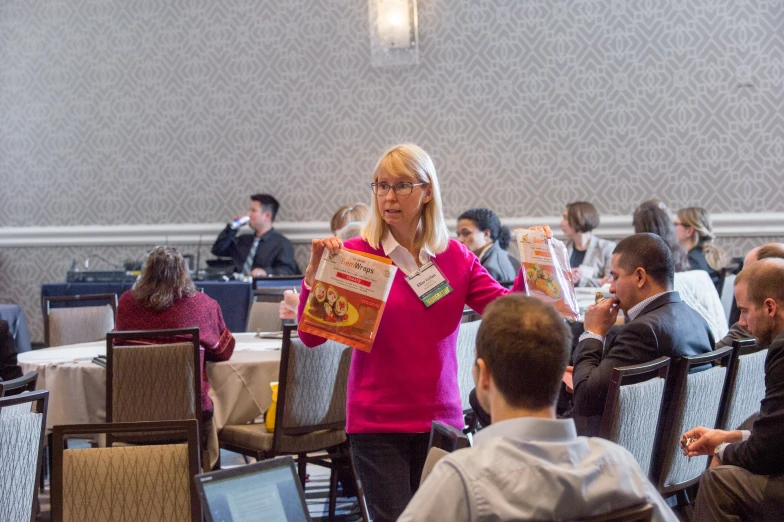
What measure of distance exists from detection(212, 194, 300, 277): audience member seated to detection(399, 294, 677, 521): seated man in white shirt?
6283mm

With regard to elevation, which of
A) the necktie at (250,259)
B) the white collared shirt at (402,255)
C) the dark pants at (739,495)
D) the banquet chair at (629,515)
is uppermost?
the white collared shirt at (402,255)

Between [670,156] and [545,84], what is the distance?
114 centimetres

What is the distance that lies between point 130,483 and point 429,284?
0.88 metres

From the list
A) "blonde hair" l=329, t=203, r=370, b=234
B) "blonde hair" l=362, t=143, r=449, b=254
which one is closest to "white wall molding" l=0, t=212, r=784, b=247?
"blonde hair" l=329, t=203, r=370, b=234

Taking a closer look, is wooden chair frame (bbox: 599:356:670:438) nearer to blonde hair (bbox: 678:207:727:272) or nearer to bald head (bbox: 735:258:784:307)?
bald head (bbox: 735:258:784:307)

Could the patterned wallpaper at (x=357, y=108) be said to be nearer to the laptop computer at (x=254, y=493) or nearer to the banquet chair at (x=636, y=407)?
the banquet chair at (x=636, y=407)

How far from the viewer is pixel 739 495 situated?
257cm

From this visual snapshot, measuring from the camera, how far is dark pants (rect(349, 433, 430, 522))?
2.20 m

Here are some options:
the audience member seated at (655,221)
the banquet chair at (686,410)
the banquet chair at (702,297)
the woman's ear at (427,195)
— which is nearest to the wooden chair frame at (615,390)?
the banquet chair at (686,410)

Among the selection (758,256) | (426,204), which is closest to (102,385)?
(426,204)

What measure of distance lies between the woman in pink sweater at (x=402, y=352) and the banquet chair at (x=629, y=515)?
0.90 m

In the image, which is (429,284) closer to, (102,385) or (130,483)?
(130,483)

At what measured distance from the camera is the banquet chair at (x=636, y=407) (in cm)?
249

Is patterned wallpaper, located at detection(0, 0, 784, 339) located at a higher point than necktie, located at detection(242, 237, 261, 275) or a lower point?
higher
